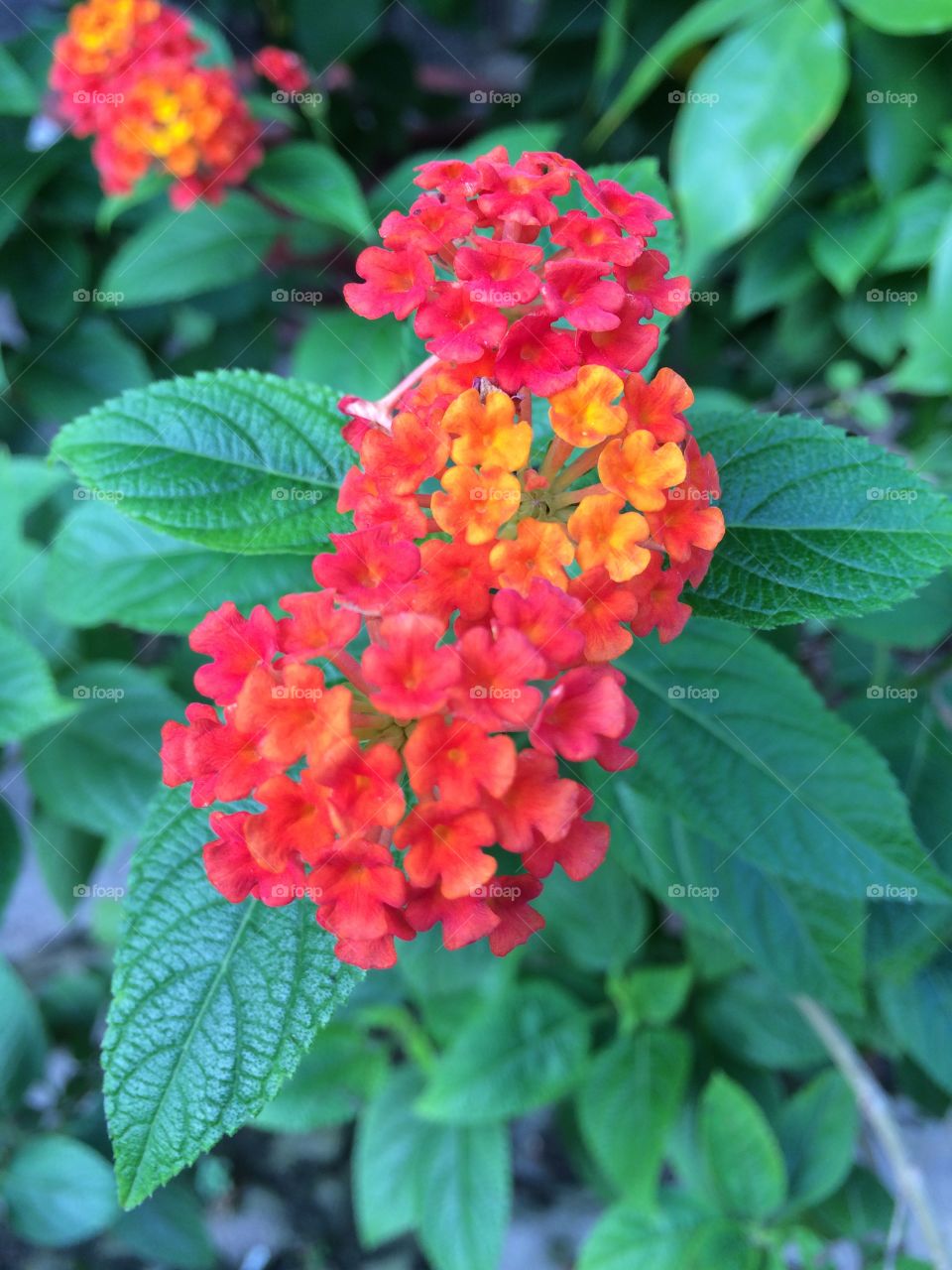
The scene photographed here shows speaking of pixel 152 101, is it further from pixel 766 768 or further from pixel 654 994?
pixel 654 994

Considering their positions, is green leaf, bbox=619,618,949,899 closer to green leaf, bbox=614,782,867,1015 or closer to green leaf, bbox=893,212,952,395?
green leaf, bbox=614,782,867,1015

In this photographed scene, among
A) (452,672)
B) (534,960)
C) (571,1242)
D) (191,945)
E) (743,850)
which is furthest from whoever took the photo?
(571,1242)

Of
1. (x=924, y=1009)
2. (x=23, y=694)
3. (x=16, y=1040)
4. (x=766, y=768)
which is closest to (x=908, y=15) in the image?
(x=766, y=768)

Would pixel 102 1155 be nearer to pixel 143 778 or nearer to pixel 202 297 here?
pixel 143 778

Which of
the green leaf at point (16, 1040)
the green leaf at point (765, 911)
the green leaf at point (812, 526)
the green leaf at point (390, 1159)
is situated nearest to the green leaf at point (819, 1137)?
the green leaf at point (765, 911)

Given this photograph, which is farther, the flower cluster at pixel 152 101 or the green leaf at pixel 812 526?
the flower cluster at pixel 152 101

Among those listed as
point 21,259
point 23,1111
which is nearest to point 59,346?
point 21,259

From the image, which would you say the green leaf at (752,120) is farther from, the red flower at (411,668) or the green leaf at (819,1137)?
the green leaf at (819,1137)
